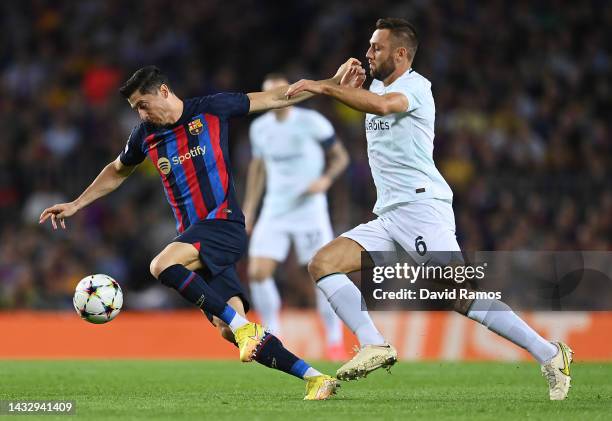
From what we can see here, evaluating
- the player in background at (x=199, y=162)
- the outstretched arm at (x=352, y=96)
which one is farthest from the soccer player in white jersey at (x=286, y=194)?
the outstretched arm at (x=352, y=96)

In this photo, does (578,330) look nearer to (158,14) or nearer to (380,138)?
(380,138)

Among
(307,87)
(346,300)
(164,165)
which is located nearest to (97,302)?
(164,165)

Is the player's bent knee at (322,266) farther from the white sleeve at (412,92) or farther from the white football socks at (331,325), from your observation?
the white football socks at (331,325)

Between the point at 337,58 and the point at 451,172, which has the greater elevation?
the point at 337,58

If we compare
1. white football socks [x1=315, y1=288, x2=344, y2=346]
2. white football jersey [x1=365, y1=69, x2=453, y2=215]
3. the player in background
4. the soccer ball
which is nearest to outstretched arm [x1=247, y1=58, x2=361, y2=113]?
the player in background

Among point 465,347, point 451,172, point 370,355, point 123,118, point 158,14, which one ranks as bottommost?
point 465,347

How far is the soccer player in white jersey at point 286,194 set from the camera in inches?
447

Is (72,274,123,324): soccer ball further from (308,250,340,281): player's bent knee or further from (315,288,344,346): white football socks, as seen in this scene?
(315,288,344,346): white football socks

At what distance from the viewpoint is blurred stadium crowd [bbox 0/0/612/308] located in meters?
14.5

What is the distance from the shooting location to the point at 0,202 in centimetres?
1565

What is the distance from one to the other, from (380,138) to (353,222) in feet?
24.3

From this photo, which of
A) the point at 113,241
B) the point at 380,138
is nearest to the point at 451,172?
the point at 113,241

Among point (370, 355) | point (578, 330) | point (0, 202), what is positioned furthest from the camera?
point (0, 202)

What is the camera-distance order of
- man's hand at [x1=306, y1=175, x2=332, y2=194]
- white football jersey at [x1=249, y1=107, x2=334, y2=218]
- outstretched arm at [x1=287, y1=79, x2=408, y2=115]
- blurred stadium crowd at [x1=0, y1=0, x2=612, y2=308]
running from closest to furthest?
outstretched arm at [x1=287, y1=79, x2=408, y2=115]
man's hand at [x1=306, y1=175, x2=332, y2=194]
white football jersey at [x1=249, y1=107, x2=334, y2=218]
blurred stadium crowd at [x1=0, y1=0, x2=612, y2=308]
